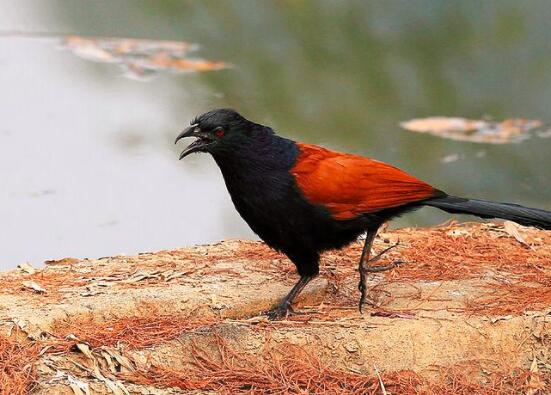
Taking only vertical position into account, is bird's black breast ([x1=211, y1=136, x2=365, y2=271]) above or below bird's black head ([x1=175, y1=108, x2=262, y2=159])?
below

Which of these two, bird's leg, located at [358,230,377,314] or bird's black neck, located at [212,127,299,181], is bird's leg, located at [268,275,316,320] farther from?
bird's black neck, located at [212,127,299,181]

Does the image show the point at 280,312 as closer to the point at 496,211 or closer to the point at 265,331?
the point at 265,331

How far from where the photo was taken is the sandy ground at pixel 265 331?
3.26 meters

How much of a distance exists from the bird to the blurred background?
1670 mm

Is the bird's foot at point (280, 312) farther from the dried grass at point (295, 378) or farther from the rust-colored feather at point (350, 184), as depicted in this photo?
the rust-colored feather at point (350, 184)

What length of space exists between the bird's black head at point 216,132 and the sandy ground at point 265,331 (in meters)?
0.57

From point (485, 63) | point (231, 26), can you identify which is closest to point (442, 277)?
point (485, 63)

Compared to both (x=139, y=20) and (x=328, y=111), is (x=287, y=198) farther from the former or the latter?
(x=139, y=20)

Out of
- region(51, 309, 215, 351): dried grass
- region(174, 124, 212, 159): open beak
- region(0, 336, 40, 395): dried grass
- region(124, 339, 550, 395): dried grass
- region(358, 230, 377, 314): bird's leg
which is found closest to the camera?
region(0, 336, 40, 395): dried grass

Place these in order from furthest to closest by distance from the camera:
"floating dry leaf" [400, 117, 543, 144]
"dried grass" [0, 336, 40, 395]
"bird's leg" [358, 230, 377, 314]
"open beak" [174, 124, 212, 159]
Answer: "floating dry leaf" [400, 117, 543, 144] → "bird's leg" [358, 230, 377, 314] → "open beak" [174, 124, 212, 159] → "dried grass" [0, 336, 40, 395]

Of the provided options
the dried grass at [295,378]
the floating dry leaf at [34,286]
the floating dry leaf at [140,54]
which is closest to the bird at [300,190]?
the dried grass at [295,378]

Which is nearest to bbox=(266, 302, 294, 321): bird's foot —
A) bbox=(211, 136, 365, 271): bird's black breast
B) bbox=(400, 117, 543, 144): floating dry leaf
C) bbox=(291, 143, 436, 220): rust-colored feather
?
bbox=(211, 136, 365, 271): bird's black breast

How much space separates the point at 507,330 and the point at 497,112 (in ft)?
13.1

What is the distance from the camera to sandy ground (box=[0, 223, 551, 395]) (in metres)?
3.26
